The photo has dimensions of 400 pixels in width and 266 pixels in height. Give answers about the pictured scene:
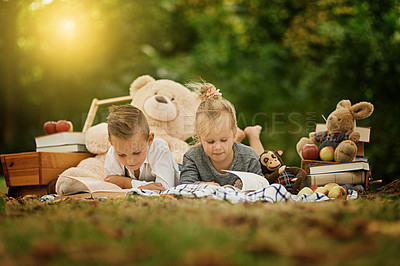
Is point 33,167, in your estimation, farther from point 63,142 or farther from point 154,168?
point 154,168

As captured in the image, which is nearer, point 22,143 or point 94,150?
point 94,150

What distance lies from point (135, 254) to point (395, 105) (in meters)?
4.17

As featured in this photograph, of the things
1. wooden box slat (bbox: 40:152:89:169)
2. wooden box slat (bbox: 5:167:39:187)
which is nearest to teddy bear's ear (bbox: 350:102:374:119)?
wooden box slat (bbox: 40:152:89:169)

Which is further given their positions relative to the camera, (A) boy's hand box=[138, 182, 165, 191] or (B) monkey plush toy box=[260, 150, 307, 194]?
(B) monkey plush toy box=[260, 150, 307, 194]

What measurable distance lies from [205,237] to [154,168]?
1617 mm

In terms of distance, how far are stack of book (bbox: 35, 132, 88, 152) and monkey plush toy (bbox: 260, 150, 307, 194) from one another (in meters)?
1.48

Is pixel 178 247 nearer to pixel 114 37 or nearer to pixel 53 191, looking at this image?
pixel 53 191

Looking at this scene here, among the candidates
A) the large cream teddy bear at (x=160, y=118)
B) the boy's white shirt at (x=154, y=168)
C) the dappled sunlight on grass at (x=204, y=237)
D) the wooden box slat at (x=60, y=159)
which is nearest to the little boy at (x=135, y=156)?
the boy's white shirt at (x=154, y=168)

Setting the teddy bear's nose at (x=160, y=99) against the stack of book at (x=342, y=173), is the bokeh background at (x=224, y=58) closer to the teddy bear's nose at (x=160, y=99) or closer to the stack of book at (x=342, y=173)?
the stack of book at (x=342, y=173)

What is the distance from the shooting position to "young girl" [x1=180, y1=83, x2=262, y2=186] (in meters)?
2.53

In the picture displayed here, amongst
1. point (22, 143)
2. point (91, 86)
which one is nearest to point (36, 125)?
point (22, 143)

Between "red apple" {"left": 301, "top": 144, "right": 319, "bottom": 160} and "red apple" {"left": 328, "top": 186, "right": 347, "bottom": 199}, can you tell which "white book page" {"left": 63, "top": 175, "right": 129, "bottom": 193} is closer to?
"red apple" {"left": 328, "top": 186, "right": 347, "bottom": 199}

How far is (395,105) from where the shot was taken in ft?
14.4

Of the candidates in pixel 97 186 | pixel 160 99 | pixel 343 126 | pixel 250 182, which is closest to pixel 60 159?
pixel 97 186
